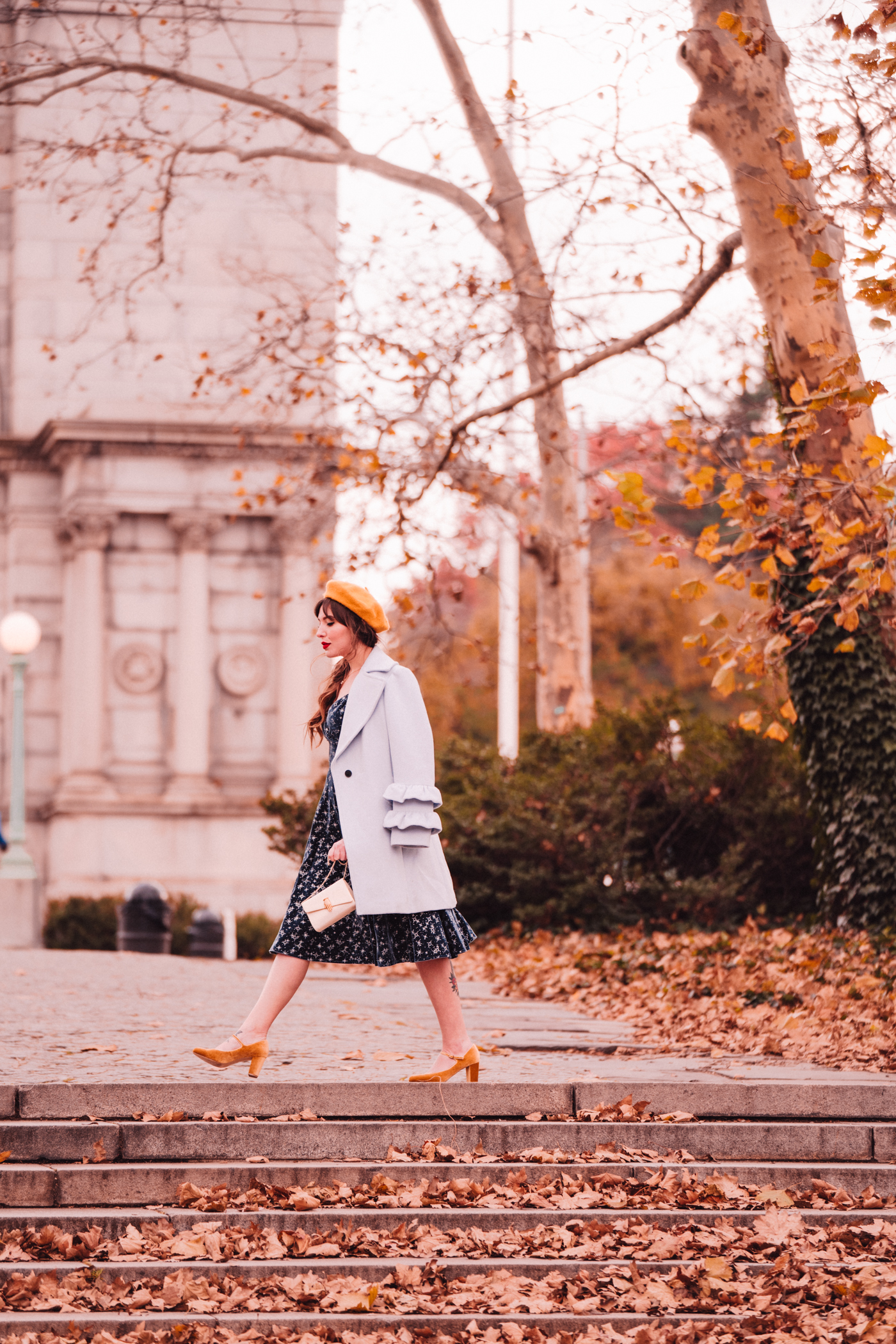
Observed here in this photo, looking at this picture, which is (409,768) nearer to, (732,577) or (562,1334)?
(562,1334)

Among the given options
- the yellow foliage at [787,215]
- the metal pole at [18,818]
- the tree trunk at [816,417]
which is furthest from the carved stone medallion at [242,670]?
the yellow foliage at [787,215]

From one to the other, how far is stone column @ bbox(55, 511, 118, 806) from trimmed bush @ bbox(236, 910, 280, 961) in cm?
304

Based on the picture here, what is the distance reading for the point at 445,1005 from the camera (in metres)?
5.98

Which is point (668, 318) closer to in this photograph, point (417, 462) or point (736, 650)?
point (417, 462)

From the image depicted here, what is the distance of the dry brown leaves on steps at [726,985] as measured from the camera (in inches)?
327

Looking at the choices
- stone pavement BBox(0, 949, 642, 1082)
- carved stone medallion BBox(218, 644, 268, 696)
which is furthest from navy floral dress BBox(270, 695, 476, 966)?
carved stone medallion BBox(218, 644, 268, 696)

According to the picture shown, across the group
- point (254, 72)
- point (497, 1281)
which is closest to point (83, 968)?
point (497, 1281)

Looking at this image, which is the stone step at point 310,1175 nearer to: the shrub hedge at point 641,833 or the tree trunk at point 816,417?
the tree trunk at point 816,417

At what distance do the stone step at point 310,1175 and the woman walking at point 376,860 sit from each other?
50cm

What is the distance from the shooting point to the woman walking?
231 inches

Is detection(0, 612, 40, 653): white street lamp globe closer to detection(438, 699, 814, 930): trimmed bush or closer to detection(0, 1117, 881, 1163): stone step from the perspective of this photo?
detection(438, 699, 814, 930): trimmed bush

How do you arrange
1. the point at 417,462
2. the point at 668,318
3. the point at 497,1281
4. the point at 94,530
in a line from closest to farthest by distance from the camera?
the point at 497,1281, the point at 668,318, the point at 417,462, the point at 94,530

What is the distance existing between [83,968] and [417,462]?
229 inches

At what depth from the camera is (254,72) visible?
79.7 feet
